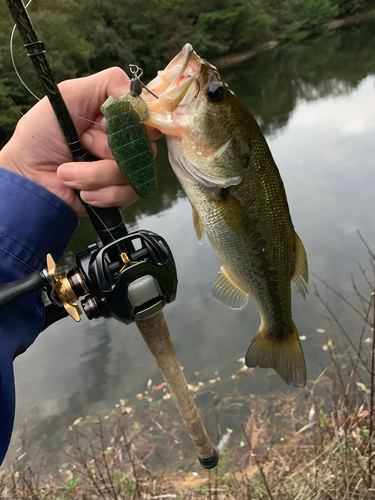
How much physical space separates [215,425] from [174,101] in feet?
10.6

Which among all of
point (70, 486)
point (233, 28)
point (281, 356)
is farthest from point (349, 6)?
point (70, 486)

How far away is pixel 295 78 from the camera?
754 inches

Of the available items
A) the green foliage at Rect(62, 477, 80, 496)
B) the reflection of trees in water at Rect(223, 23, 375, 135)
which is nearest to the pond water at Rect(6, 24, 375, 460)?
the green foliage at Rect(62, 477, 80, 496)

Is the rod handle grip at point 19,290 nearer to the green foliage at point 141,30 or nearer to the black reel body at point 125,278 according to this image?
the black reel body at point 125,278

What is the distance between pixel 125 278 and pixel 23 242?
0.45 m

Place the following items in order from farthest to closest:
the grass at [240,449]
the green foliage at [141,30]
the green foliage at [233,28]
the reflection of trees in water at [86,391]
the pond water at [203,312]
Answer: the green foliage at [233,28]
the green foliage at [141,30]
the pond water at [203,312]
the reflection of trees in water at [86,391]
the grass at [240,449]

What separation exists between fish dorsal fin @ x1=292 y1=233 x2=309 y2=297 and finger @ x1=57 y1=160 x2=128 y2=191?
0.79 m

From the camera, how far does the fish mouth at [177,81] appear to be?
1251 mm

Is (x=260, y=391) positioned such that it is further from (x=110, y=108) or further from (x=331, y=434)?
(x=110, y=108)

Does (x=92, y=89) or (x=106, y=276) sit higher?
(x=92, y=89)

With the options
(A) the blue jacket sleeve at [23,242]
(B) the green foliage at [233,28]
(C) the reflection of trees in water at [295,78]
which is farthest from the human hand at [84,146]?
(B) the green foliage at [233,28]

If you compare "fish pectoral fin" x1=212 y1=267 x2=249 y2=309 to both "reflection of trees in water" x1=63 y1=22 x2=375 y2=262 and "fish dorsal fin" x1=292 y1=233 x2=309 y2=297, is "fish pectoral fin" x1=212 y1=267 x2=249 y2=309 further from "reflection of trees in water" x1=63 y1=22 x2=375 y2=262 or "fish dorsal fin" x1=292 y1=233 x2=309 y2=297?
"reflection of trees in water" x1=63 y1=22 x2=375 y2=262

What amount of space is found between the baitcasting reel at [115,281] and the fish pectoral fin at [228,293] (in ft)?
0.92

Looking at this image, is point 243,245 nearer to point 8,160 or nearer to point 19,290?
point 19,290
